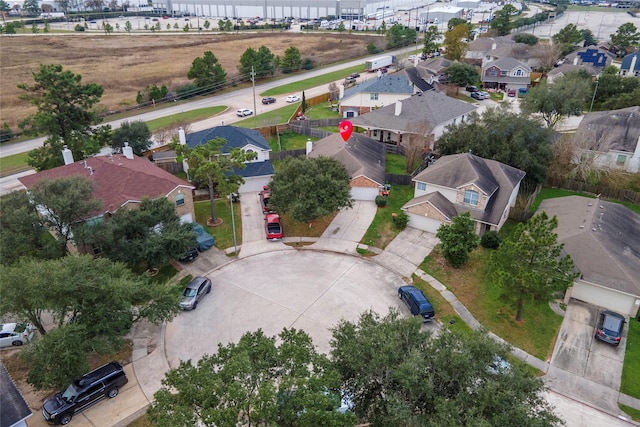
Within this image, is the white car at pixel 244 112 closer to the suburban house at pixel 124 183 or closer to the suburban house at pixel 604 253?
the suburban house at pixel 124 183

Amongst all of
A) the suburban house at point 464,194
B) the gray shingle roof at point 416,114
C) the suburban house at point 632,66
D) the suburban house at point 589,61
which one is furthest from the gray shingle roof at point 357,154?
the suburban house at point 632,66

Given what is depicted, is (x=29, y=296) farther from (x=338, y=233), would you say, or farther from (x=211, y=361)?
(x=338, y=233)

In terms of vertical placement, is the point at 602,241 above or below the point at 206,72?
below

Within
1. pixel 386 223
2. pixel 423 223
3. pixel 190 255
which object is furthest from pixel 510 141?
pixel 190 255

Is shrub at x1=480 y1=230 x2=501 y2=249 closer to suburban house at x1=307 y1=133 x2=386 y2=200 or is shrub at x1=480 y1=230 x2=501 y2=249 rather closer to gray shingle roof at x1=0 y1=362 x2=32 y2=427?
suburban house at x1=307 y1=133 x2=386 y2=200

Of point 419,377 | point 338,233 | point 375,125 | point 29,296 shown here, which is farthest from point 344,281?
point 375,125

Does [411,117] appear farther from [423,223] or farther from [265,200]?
[265,200]

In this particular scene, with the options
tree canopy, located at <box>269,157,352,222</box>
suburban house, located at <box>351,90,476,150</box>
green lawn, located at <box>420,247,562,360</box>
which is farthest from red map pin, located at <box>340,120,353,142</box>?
green lawn, located at <box>420,247,562,360</box>
